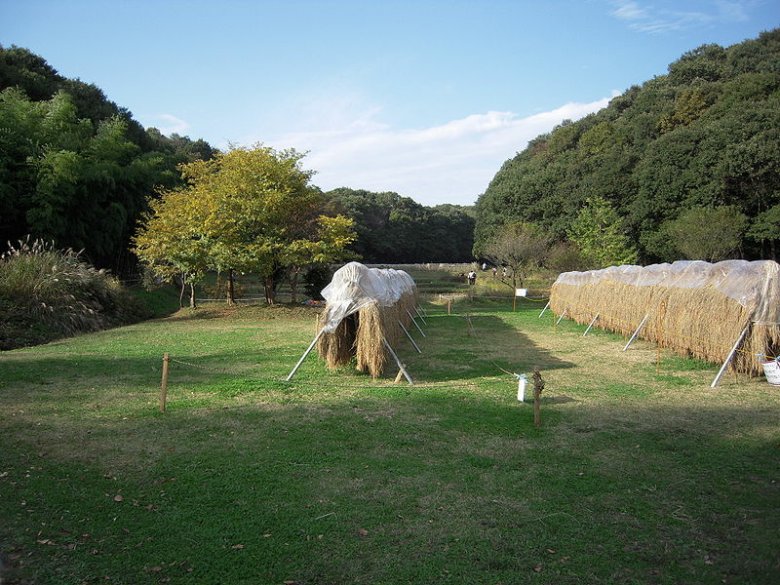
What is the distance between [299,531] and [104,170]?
21.4 meters

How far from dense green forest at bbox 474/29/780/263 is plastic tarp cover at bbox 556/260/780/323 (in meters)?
19.4

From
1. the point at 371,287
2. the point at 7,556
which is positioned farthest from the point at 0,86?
the point at 7,556

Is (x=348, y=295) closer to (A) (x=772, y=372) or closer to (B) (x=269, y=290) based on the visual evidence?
(A) (x=772, y=372)

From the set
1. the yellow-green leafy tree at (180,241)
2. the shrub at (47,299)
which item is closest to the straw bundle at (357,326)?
the shrub at (47,299)

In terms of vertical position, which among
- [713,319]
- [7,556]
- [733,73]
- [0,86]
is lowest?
[7,556]

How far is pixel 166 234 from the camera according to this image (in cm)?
2217

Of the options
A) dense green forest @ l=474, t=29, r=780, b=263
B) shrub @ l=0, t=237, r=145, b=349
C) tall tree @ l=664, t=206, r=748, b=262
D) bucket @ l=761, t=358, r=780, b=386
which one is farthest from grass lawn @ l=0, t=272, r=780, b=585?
dense green forest @ l=474, t=29, r=780, b=263

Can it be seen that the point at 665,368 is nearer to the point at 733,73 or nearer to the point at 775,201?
the point at 775,201

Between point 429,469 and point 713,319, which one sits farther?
point 713,319

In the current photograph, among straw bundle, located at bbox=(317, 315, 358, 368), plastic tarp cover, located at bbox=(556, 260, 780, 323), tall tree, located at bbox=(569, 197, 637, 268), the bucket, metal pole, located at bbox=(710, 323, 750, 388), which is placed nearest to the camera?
the bucket

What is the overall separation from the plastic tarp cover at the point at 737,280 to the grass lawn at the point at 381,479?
1395mm

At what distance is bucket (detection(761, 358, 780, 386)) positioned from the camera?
30.5 feet

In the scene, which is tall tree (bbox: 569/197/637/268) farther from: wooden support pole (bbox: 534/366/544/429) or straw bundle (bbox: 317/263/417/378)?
wooden support pole (bbox: 534/366/544/429)

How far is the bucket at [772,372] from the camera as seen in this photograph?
930 cm
